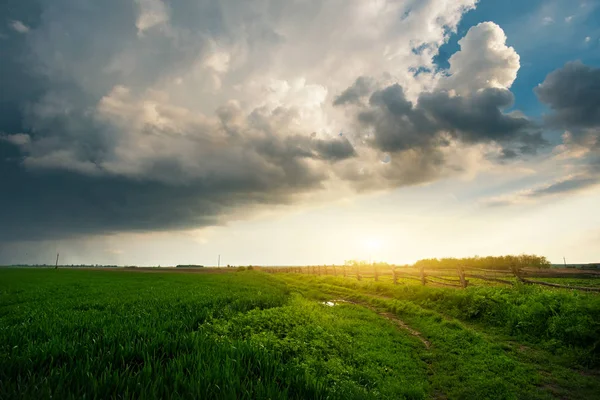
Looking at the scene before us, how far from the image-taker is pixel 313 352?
9.95m

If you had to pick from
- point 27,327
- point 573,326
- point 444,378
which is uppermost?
point 27,327

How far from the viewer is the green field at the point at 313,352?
4.55 meters

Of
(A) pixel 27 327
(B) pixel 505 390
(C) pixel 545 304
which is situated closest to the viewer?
(B) pixel 505 390

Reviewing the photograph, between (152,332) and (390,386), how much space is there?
6.79 meters

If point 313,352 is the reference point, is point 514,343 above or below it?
below

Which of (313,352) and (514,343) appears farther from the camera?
(514,343)

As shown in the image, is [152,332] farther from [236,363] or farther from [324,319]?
[324,319]

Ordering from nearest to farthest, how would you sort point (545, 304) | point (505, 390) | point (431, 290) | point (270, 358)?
point (270, 358), point (505, 390), point (545, 304), point (431, 290)

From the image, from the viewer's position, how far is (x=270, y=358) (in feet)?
21.0

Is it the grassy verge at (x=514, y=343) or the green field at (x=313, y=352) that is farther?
the grassy verge at (x=514, y=343)

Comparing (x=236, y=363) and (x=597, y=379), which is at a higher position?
(x=236, y=363)

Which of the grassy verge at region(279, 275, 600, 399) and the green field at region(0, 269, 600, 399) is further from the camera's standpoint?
the grassy verge at region(279, 275, 600, 399)

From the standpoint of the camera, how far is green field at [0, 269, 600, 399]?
4551 millimetres

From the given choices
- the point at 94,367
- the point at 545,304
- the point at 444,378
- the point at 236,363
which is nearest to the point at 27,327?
the point at 94,367
